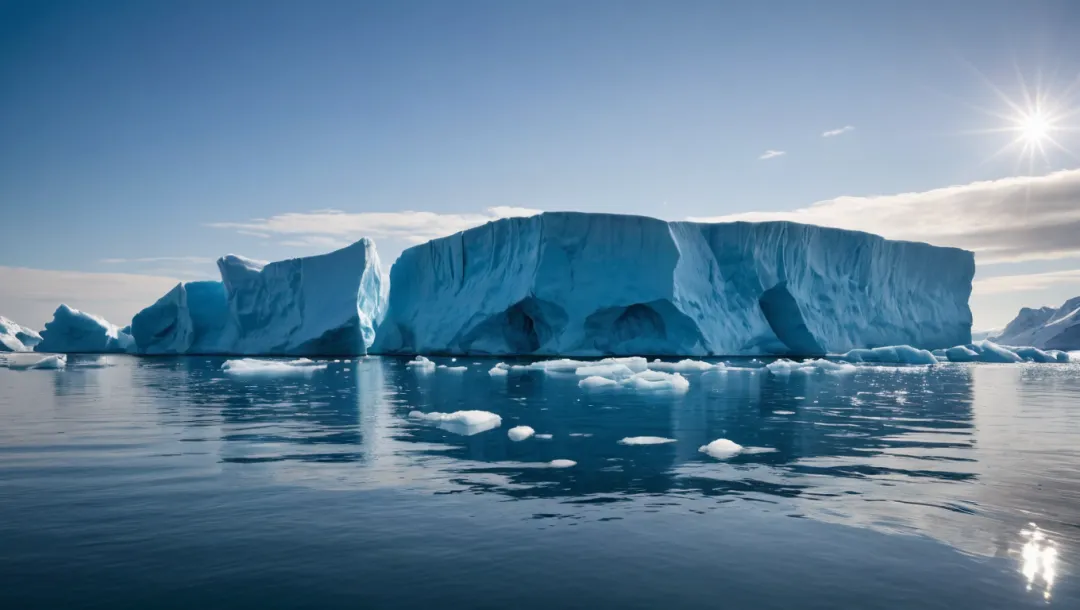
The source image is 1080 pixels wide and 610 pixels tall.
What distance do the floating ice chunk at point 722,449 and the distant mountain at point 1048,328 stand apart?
165ft

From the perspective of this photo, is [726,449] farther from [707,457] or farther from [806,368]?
[806,368]

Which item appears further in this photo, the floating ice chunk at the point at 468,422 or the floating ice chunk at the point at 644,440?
the floating ice chunk at the point at 468,422

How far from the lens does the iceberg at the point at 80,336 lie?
133 feet

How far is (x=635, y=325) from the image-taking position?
1107 inches

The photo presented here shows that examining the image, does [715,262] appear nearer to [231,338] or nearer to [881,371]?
[881,371]

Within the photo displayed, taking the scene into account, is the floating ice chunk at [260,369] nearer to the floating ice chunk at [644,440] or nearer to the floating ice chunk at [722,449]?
the floating ice chunk at [644,440]

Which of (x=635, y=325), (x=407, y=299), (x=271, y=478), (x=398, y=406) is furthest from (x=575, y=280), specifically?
(x=271, y=478)

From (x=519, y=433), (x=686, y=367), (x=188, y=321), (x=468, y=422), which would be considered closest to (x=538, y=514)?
(x=519, y=433)

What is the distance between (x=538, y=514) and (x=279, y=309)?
29995mm

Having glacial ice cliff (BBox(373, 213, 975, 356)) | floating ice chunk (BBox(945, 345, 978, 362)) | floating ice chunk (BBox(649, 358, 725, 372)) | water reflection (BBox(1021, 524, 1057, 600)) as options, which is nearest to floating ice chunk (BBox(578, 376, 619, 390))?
floating ice chunk (BBox(649, 358, 725, 372))

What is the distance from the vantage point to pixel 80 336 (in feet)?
137

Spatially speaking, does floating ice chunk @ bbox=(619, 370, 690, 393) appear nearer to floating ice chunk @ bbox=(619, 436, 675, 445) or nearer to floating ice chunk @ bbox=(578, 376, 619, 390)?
floating ice chunk @ bbox=(578, 376, 619, 390)

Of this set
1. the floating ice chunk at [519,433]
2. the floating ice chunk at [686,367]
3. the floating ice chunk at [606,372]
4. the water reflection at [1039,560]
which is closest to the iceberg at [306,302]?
the floating ice chunk at [686,367]

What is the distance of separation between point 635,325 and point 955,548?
24432mm
